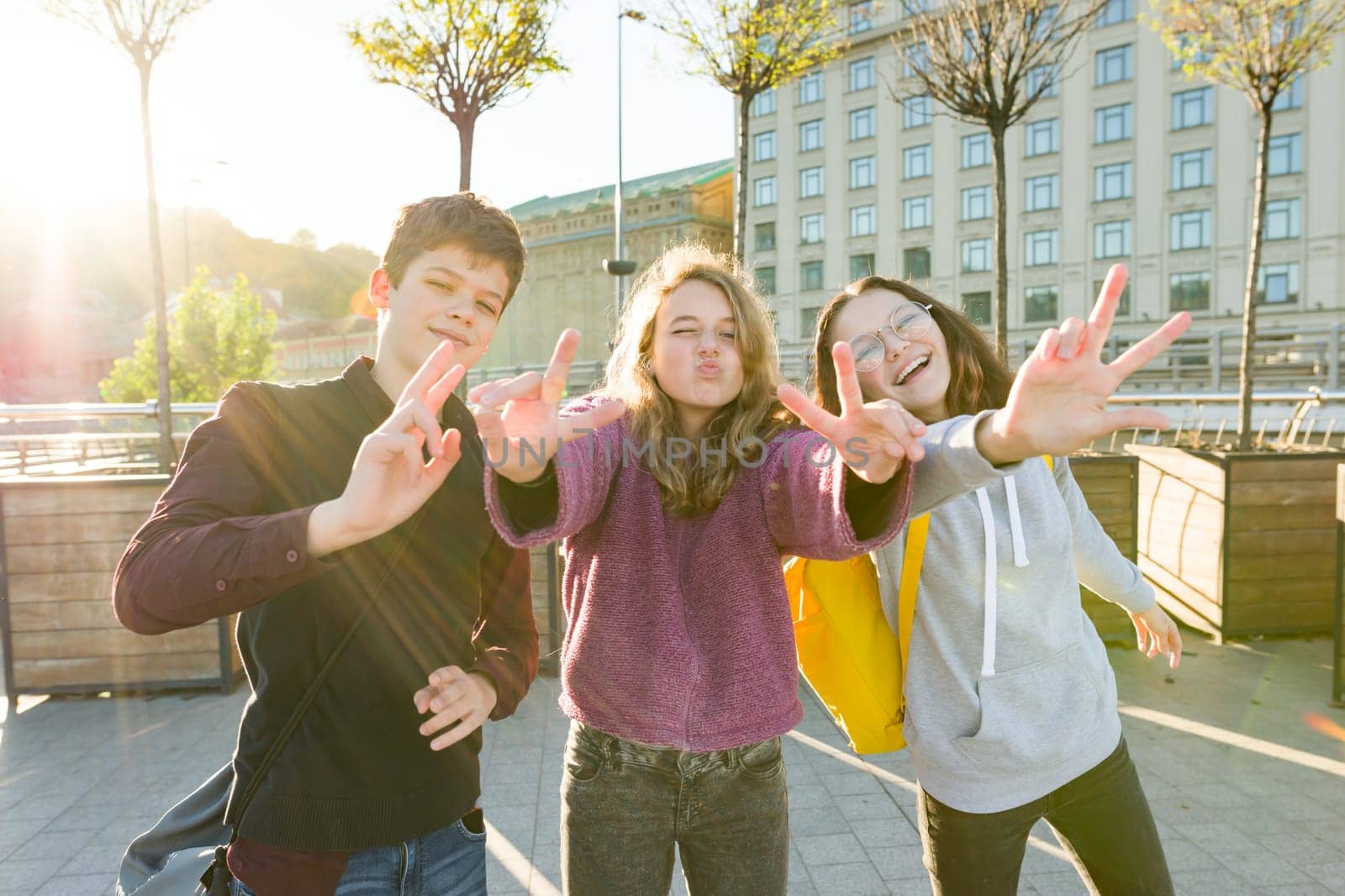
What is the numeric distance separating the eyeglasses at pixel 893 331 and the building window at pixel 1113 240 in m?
40.2

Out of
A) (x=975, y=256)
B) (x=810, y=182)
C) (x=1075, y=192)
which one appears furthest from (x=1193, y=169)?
(x=810, y=182)

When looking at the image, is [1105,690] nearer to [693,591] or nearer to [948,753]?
[948,753]

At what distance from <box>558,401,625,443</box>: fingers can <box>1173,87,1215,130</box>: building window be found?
1643 inches

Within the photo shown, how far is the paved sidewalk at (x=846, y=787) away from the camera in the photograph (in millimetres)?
3307

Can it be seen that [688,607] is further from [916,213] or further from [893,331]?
[916,213]

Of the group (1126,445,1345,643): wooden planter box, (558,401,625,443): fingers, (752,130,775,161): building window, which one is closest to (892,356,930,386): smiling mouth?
(558,401,625,443): fingers

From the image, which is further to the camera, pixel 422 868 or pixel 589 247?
pixel 589 247

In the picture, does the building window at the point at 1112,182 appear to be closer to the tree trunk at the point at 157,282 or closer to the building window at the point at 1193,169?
the building window at the point at 1193,169

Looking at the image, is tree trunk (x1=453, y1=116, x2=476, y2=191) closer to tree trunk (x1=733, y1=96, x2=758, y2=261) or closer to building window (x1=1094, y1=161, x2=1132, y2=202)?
tree trunk (x1=733, y1=96, x2=758, y2=261)

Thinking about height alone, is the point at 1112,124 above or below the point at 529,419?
above

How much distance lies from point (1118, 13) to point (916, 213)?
1169 centimetres

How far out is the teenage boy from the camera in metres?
1.34

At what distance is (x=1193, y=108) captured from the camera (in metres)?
34.6

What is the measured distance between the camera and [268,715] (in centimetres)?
156
